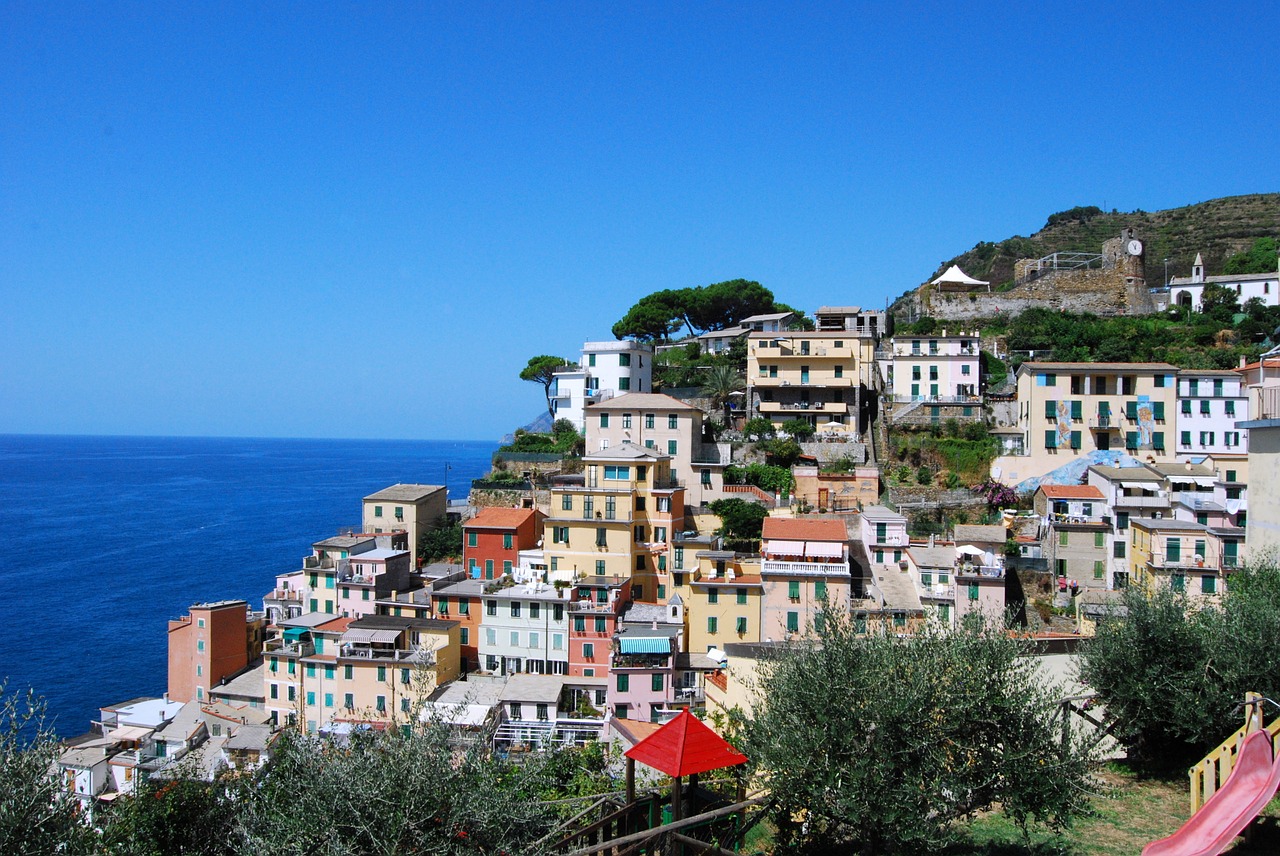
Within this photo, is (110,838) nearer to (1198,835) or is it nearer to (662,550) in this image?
(1198,835)

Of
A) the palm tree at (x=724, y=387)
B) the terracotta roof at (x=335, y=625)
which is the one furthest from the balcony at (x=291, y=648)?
the palm tree at (x=724, y=387)

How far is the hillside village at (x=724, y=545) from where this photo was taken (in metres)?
29.6

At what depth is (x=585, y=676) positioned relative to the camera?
3259cm

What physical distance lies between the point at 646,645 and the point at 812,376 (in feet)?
71.0

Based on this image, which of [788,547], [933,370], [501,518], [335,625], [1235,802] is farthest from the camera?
[933,370]

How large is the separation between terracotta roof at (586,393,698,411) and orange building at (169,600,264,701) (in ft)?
64.8

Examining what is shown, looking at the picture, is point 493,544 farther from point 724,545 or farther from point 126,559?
point 126,559

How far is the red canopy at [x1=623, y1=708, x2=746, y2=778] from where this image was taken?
10.4 m

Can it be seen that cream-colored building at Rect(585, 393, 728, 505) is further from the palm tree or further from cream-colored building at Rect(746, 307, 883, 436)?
the palm tree

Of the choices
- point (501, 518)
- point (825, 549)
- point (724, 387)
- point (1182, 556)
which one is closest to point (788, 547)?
point (825, 549)

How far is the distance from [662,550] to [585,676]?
704 centimetres

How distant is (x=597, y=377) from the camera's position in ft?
176

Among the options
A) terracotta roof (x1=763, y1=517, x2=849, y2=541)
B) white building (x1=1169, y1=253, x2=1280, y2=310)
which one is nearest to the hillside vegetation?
white building (x1=1169, y1=253, x2=1280, y2=310)

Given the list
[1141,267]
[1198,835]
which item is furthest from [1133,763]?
[1141,267]
